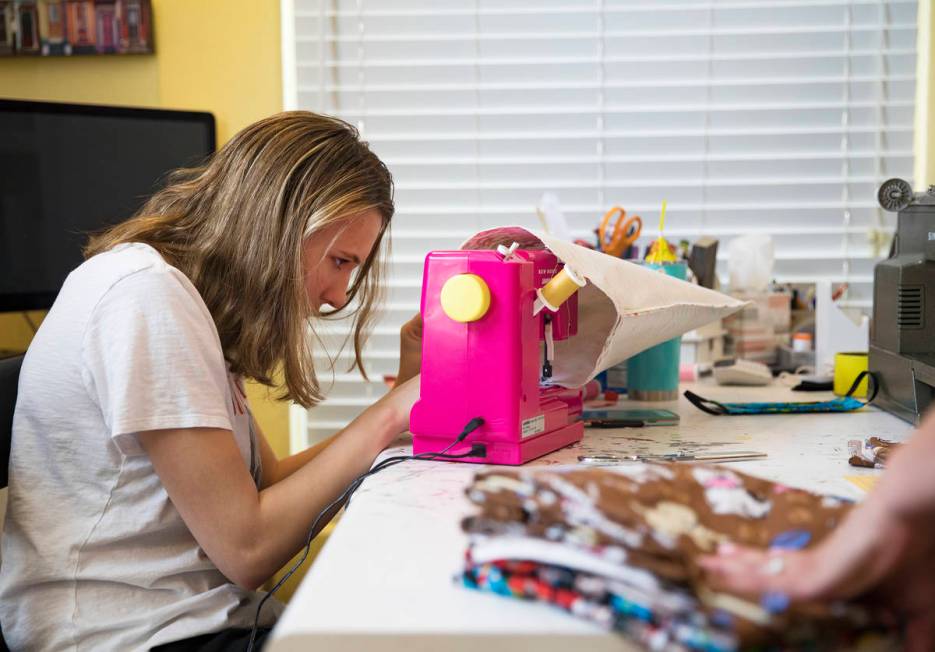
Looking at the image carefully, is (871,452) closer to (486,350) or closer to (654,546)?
(486,350)

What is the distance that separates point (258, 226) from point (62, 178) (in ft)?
3.60

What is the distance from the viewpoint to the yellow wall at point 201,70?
255 cm

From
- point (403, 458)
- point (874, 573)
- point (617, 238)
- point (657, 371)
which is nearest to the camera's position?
point (874, 573)

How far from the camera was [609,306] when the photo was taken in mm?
1489

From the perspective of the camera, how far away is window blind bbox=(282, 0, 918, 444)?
257 centimetres

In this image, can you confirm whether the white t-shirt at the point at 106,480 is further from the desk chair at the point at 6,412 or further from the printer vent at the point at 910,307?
the printer vent at the point at 910,307

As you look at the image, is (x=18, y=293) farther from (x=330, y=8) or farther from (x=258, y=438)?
(x=330, y=8)

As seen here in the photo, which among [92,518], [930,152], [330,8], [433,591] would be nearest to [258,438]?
[92,518]

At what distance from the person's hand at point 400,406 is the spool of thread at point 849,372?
91 centimetres

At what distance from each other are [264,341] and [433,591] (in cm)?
65

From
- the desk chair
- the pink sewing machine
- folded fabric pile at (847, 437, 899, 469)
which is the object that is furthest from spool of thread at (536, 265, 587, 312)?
the desk chair

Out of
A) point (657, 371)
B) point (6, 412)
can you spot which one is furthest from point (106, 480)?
point (657, 371)

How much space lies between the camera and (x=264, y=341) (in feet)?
4.33

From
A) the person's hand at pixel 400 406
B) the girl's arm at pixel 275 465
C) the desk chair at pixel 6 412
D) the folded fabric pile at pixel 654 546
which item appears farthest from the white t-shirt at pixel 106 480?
the folded fabric pile at pixel 654 546
